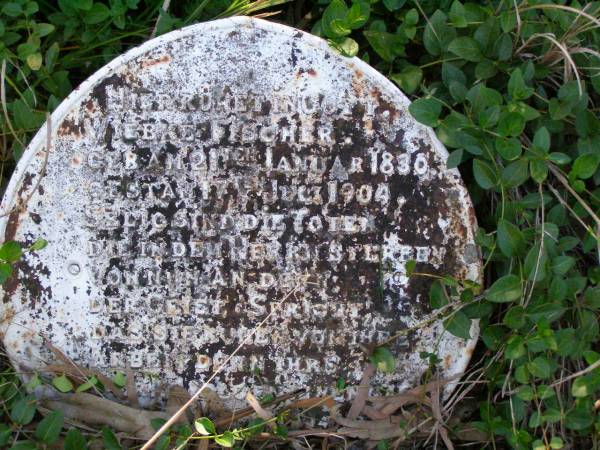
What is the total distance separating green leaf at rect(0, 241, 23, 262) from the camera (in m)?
1.48

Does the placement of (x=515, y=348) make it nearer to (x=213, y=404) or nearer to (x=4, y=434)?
(x=213, y=404)

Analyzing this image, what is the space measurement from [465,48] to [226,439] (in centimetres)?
97

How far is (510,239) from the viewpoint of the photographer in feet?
4.95

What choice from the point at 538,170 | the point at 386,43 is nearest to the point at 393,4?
the point at 386,43

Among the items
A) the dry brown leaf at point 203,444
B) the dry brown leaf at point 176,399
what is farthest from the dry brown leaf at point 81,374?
the dry brown leaf at point 203,444

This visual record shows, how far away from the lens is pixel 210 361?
1594mm

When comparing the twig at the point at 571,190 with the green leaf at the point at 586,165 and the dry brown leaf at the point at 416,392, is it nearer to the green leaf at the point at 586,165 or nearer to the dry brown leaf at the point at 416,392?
the green leaf at the point at 586,165

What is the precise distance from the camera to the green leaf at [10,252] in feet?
4.86

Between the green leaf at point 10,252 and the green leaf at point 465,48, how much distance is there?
1.01 metres

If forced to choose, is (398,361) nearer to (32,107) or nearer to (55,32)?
(32,107)

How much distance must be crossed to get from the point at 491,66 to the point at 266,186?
57 centimetres

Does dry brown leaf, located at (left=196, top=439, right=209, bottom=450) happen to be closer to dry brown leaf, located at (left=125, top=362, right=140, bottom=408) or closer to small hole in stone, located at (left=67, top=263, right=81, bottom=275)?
dry brown leaf, located at (left=125, top=362, right=140, bottom=408)

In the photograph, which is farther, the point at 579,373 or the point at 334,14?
the point at 334,14

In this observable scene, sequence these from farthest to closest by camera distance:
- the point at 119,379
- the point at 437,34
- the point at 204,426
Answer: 1. the point at 437,34
2. the point at 119,379
3. the point at 204,426
